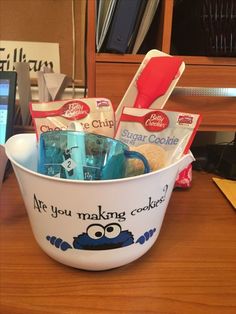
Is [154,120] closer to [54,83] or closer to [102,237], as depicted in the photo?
[102,237]

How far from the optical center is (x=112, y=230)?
1.16ft

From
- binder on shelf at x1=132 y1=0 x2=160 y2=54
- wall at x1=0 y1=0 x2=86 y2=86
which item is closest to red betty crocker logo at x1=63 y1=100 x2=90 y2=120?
binder on shelf at x1=132 y1=0 x2=160 y2=54

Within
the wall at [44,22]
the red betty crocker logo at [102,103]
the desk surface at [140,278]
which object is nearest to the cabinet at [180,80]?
the red betty crocker logo at [102,103]

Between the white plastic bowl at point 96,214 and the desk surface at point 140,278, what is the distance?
0.08 ft

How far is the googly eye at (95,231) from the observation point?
13.7 inches

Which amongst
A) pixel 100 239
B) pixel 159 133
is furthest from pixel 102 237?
pixel 159 133

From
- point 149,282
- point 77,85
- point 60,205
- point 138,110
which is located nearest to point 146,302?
point 149,282

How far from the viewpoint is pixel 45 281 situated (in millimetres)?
373

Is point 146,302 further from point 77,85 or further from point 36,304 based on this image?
point 77,85

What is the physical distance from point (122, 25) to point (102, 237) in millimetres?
414

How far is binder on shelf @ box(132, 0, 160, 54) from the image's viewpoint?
1.96 ft

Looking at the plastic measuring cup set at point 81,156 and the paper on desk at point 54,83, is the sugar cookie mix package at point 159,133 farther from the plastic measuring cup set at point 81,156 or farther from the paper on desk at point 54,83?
the paper on desk at point 54,83

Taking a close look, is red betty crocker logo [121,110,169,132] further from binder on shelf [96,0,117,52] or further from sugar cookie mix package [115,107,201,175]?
binder on shelf [96,0,117,52]

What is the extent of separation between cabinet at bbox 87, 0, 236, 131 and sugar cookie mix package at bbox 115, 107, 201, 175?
0.16 m
